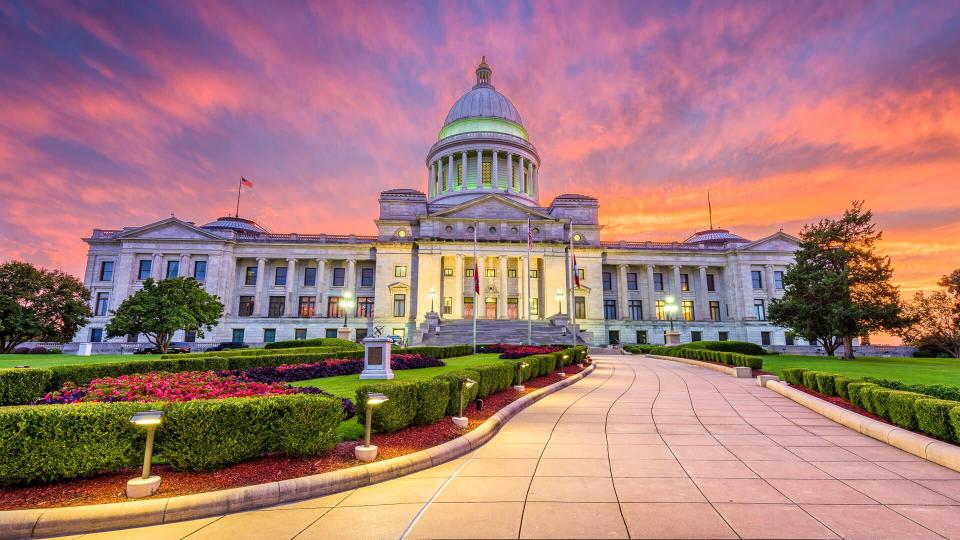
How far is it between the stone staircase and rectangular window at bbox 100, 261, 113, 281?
4284 cm

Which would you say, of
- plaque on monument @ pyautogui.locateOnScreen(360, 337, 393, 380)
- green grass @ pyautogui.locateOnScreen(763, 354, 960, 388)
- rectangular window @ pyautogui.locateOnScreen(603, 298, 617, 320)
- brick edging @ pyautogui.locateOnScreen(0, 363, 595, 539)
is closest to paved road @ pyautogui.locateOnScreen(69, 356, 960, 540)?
brick edging @ pyautogui.locateOnScreen(0, 363, 595, 539)

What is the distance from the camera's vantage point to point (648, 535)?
497 cm

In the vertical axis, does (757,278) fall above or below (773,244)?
below

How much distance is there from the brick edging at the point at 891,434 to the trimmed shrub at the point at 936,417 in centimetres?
22

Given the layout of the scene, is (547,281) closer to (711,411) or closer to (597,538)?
(711,411)

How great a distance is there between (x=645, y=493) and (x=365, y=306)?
184ft

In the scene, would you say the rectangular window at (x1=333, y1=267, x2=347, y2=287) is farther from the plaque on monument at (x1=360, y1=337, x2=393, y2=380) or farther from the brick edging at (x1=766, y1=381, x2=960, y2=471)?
the brick edging at (x1=766, y1=381, x2=960, y2=471)

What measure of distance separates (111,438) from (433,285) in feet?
155

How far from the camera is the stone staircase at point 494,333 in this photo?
43666 millimetres

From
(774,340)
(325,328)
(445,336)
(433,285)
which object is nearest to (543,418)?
(445,336)

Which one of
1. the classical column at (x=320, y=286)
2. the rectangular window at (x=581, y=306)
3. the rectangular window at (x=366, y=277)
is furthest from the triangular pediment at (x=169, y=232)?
the rectangular window at (x=581, y=306)

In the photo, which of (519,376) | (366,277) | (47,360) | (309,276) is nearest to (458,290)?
(366,277)

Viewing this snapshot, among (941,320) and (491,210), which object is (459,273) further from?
(941,320)

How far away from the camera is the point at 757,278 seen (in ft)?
202
